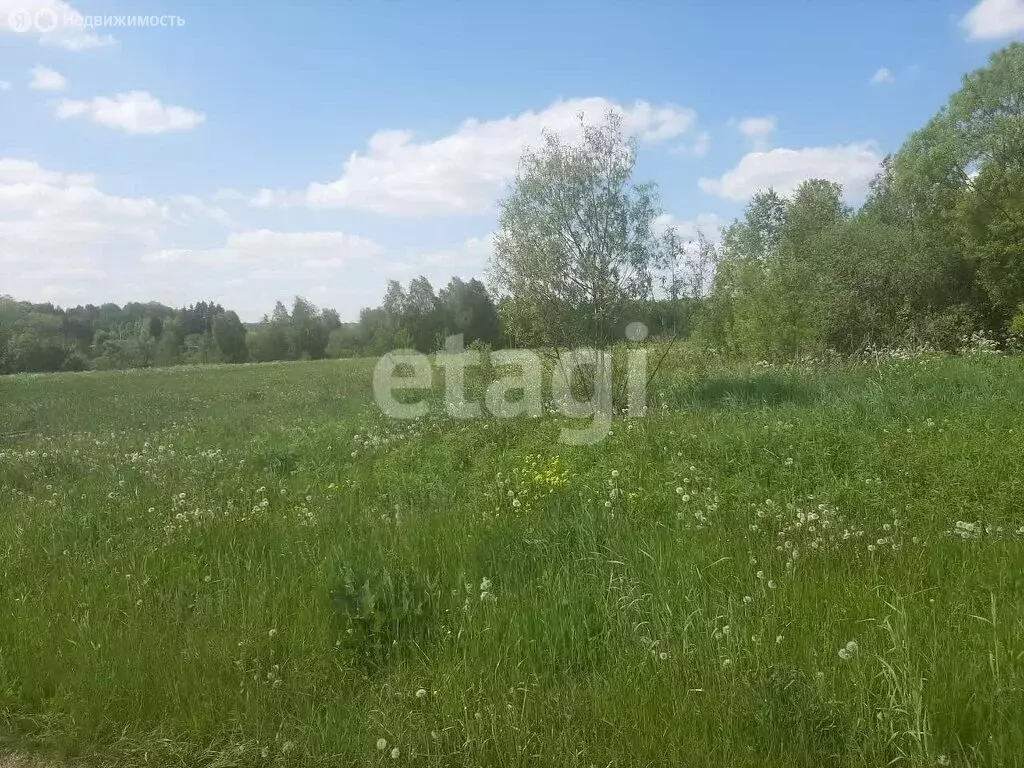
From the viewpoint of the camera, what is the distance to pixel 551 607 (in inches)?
156

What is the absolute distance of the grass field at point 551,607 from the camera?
2.99 metres

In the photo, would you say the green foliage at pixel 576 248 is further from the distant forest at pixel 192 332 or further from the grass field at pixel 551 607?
the distant forest at pixel 192 332

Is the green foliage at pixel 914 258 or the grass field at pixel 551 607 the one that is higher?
the green foliage at pixel 914 258

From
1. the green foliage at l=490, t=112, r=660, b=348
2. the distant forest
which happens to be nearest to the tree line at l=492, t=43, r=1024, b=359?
the green foliage at l=490, t=112, r=660, b=348

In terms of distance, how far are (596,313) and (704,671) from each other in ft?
30.4

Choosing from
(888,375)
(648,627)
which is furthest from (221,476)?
(888,375)

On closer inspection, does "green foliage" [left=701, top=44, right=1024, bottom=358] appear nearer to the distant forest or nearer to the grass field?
the grass field

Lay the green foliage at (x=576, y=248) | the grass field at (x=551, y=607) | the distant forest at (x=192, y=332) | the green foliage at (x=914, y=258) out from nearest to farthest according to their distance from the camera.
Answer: the grass field at (x=551, y=607) → the green foliage at (x=576, y=248) → the green foliage at (x=914, y=258) → the distant forest at (x=192, y=332)

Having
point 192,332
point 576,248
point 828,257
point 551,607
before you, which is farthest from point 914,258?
point 192,332

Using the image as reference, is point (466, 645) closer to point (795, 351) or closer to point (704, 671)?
point (704, 671)

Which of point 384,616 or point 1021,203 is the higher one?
point 1021,203

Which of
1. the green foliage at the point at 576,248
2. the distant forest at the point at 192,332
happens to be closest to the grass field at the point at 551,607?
the green foliage at the point at 576,248

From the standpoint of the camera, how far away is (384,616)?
13.0 ft

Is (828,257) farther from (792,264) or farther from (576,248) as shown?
(576,248)
